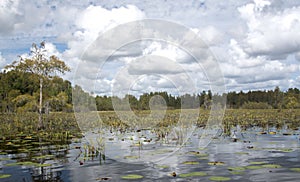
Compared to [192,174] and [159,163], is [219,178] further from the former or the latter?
[159,163]

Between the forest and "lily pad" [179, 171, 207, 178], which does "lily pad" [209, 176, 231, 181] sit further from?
the forest

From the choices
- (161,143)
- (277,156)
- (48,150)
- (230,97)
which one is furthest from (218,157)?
(230,97)

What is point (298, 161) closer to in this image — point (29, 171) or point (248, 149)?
point (248, 149)

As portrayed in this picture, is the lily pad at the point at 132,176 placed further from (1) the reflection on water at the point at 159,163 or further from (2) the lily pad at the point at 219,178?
(2) the lily pad at the point at 219,178

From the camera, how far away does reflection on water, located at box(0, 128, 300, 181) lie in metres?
8.20

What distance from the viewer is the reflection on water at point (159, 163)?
8.20 m

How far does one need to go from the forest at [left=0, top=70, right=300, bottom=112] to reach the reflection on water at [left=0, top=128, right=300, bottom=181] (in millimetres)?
4880

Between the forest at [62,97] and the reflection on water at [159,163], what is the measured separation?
488cm

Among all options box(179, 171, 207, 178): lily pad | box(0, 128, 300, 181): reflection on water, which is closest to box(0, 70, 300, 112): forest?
box(0, 128, 300, 181): reflection on water

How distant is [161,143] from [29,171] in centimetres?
640

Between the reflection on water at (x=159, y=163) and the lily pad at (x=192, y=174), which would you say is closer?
the lily pad at (x=192, y=174)

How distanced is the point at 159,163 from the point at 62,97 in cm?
1386

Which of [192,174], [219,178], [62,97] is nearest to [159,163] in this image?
[192,174]

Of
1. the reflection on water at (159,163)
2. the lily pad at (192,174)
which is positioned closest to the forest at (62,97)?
the reflection on water at (159,163)
